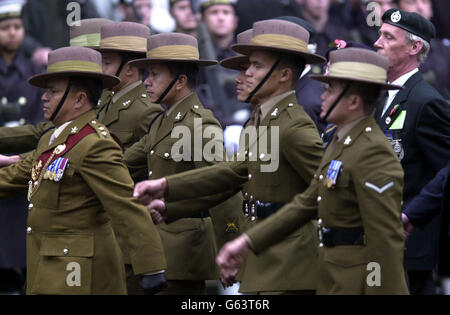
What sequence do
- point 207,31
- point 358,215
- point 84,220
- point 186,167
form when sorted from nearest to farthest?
point 358,215
point 84,220
point 186,167
point 207,31

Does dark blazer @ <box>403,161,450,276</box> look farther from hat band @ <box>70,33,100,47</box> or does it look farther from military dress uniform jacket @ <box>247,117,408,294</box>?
hat band @ <box>70,33,100,47</box>

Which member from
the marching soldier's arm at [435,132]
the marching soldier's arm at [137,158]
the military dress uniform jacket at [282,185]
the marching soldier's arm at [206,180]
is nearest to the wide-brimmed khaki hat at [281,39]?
the military dress uniform jacket at [282,185]

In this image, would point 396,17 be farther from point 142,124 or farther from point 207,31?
point 207,31

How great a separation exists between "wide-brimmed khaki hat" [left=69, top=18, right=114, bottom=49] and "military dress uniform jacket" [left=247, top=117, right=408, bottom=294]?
3.48 metres

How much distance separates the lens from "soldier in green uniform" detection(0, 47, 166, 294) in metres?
6.56

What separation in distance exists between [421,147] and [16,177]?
106 inches

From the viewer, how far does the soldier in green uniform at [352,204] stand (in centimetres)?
575

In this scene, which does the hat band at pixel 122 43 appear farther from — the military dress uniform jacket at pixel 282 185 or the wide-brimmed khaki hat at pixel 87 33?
the military dress uniform jacket at pixel 282 185

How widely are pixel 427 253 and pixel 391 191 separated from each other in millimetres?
1824

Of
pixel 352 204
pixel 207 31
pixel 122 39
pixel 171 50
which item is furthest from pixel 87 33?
pixel 207 31

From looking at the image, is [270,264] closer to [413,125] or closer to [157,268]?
[157,268]

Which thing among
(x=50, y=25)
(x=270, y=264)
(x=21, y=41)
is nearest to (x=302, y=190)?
(x=270, y=264)

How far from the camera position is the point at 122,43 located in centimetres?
861

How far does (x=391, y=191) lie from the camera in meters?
5.75
